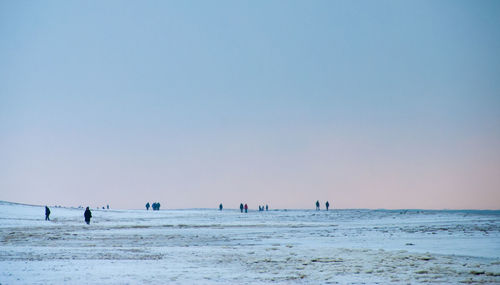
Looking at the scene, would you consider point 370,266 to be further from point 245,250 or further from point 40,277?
point 40,277

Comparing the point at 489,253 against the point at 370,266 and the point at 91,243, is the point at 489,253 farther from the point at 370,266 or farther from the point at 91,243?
the point at 91,243

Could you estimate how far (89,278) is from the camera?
13500 mm

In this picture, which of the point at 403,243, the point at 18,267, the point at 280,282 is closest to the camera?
the point at 280,282

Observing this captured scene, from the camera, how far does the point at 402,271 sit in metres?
14.4

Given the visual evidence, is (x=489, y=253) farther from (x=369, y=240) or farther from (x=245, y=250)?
(x=245, y=250)

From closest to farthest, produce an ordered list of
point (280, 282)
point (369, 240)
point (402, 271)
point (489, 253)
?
1. point (280, 282)
2. point (402, 271)
3. point (489, 253)
4. point (369, 240)

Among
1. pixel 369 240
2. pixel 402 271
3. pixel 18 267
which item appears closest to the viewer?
pixel 402 271

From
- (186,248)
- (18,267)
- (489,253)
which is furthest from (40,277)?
(489,253)

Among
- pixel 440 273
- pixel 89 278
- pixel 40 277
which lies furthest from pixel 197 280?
pixel 440 273

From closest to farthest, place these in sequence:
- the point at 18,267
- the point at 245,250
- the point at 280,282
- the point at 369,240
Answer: the point at 280,282, the point at 18,267, the point at 245,250, the point at 369,240

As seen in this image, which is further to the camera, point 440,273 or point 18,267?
point 18,267

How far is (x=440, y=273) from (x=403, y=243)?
29.1 feet

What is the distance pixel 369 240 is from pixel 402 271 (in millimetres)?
10468

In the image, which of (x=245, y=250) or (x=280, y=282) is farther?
(x=245, y=250)
